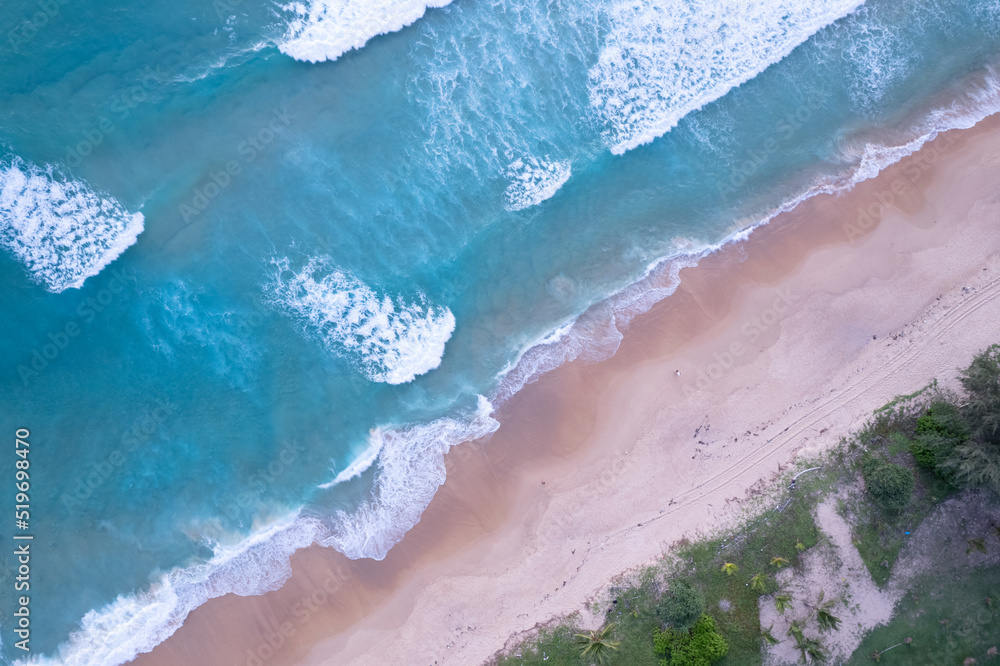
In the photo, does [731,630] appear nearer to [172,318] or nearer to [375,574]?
[375,574]

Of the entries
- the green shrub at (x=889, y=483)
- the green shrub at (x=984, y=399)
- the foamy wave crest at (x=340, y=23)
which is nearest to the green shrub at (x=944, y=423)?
the green shrub at (x=984, y=399)

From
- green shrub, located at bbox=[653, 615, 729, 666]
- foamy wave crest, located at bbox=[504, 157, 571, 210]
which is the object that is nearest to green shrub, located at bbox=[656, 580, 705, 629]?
green shrub, located at bbox=[653, 615, 729, 666]

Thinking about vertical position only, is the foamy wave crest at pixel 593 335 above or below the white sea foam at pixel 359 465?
above

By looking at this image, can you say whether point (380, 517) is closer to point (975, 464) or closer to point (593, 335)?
point (593, 335)

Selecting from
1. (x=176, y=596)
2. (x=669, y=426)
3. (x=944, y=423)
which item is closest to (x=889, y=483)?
(x=944, y=423)

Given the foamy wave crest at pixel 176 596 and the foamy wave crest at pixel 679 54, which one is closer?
the foamy wave crest at pixel 176 596

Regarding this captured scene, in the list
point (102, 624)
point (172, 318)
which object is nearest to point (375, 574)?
point (102, 624)

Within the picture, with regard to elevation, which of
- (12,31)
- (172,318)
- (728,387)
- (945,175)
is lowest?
(728,387)

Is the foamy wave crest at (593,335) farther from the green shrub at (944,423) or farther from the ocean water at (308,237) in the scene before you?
the green shrub at (944,423)
